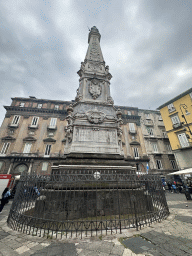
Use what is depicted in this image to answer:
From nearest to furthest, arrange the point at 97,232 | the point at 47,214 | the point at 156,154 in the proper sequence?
1. the point at 97,232
2. the point at 47,214
3. the point at 156,154

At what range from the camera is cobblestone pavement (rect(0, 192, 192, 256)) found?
8.54 feet

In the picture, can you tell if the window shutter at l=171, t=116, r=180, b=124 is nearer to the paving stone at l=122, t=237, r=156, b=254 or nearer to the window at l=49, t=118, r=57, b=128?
the window at l=49, t=118, r=57, b=128

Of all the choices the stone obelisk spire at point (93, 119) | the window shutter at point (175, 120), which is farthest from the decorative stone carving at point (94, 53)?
the window shutter at point (175, 120)

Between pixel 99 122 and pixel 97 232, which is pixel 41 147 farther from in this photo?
pixel 97 232

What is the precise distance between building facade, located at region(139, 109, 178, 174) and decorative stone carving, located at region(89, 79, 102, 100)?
75.9 ft

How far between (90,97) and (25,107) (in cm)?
2509

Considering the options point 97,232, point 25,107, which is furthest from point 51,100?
point 97,232

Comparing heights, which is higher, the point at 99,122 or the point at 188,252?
the point at 99,122

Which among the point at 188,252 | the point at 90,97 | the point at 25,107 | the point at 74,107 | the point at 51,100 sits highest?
the point at 51,100

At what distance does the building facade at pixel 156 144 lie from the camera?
86.0 feet

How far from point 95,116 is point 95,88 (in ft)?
9.20

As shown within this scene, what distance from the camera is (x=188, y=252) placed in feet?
8.36

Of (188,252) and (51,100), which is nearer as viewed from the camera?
(188,252)

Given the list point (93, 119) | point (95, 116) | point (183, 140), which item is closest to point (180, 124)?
point (183, 140)
